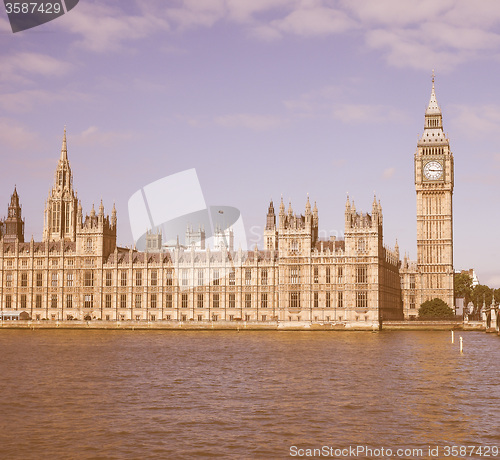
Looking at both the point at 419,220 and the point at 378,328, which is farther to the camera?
the point at 419,220

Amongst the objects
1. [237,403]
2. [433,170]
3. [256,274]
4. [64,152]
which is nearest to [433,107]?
[433,170]

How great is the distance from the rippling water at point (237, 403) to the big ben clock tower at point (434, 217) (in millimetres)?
80822

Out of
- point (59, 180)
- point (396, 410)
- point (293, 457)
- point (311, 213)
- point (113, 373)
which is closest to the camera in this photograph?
point (293, 457)

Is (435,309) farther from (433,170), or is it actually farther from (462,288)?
(462,288)

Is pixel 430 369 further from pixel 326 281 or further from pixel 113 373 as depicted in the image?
pixel 326 281

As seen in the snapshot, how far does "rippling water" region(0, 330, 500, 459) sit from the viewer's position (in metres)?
31.8

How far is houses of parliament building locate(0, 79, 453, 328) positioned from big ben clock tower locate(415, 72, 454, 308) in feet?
0.65

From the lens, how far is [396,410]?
39.0 meters

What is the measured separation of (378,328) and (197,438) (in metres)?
96.0

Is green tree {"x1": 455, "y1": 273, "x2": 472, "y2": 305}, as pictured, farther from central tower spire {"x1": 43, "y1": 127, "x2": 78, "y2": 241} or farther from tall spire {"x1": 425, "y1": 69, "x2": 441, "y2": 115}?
central tower spire {"x1": 43, "y1": 127, "x2": 78, "y2": 241}

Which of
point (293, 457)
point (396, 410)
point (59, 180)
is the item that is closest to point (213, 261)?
point (59, 180)

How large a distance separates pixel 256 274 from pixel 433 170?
153 feet

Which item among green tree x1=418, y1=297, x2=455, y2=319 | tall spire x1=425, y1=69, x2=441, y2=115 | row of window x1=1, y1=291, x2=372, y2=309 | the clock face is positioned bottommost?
green tree x1=418, y1=297, x2=455, y2=319

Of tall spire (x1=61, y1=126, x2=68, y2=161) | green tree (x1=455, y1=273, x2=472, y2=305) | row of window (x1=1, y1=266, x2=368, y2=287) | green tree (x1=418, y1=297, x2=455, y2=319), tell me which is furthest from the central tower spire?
green tree (x1=455, y1=273, x2=472, y2=305)
